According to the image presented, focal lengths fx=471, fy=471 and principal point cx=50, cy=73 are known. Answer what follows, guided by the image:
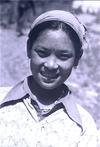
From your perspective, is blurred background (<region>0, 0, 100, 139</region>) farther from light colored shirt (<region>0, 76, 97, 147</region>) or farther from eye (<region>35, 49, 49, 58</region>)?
eye (<region>35, 49, 49, 58</region>)

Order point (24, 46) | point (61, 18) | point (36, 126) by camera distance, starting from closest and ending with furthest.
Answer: point (61, 18) → point (36, 126) → point (24, 46)

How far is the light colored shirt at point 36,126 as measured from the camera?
2.54 meters

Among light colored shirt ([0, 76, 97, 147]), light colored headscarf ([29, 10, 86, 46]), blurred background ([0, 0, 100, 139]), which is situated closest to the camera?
light colored headscarf ([29, 10, 86, 46])

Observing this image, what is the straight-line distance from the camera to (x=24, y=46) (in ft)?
32.1

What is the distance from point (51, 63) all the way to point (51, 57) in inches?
1.4

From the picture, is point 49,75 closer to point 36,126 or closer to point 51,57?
point 51,57

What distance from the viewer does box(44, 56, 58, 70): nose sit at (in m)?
2.43

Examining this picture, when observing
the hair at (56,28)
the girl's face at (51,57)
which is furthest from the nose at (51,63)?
the hair at (56,28)

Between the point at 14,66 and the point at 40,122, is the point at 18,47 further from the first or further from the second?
the point at 40,122

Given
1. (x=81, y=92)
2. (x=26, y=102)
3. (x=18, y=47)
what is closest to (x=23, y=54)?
(x=18, y=47)

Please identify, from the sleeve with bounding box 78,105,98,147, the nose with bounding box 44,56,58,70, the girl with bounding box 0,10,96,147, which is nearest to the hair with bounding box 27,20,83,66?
the girl with bounding box 0,10,96,147

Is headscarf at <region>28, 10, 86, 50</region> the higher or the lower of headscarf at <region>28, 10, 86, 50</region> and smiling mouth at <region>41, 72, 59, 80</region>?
the higher

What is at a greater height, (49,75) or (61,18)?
(61,18)

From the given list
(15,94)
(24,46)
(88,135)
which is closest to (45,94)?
(15,94)
